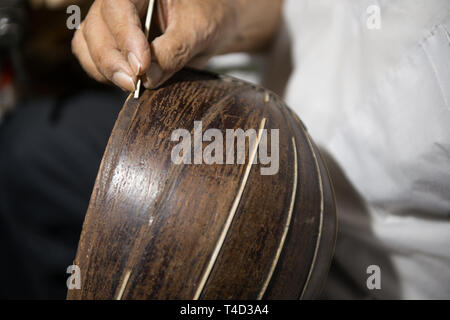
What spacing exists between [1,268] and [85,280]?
2.26 feet

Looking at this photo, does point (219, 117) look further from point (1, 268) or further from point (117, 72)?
point (1, 268)

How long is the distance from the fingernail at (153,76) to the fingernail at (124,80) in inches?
0.7

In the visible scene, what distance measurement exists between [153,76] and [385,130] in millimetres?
401

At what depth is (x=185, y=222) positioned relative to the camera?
0.39m

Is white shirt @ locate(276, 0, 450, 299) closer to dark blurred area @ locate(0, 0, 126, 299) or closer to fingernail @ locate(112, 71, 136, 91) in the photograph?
fingernail @ locate(112, 71, 136, 91)

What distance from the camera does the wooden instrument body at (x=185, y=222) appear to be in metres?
0.39

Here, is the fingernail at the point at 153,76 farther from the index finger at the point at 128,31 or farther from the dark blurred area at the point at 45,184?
Result: the dark blurred area at the point at 45,184

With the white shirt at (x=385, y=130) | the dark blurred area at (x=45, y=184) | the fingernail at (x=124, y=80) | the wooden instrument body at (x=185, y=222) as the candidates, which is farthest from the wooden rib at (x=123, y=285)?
the dark blurred area at (x=45, y=184)

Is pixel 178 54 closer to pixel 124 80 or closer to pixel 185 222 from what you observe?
pixel 124 80

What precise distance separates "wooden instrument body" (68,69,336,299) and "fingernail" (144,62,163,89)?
0.08ft

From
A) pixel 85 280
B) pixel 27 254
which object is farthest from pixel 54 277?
pixel 85 280

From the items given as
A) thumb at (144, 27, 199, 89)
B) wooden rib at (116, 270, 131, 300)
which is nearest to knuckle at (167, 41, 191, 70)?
thumb at (144, 27, 199, 89)

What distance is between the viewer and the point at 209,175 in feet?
1.32

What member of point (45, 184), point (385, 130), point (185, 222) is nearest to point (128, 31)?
point (185, 222)
